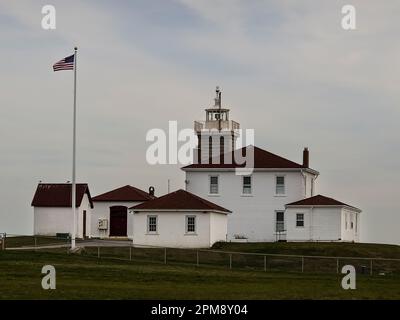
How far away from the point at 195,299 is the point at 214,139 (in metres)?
48.2

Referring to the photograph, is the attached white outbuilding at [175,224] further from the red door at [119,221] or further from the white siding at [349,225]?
the red door at [119,221]

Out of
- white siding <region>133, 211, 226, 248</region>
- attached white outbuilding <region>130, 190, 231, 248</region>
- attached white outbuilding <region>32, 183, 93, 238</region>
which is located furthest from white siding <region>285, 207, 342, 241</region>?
attached white outbuilding <region>32, 183, 93, 238</region>

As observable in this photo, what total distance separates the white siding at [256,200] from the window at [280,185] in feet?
0.74

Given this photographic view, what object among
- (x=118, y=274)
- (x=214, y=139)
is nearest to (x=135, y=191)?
(x=214, y=139)

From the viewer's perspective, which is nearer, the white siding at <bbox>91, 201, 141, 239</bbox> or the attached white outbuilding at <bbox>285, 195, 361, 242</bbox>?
the attached white outbuilding at <bbox>285, 195, 361, 242</bbox>

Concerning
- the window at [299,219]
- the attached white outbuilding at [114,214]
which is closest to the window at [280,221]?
the window at [299,219]

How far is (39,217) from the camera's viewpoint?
7019cm

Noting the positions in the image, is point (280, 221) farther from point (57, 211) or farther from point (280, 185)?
point (57, 211)

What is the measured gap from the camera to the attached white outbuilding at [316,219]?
6612cm

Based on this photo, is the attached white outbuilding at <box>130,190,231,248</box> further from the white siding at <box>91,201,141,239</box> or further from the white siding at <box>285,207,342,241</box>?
the white siding at <box>91,201,141,239</box>

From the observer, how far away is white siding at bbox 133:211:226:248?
198ft

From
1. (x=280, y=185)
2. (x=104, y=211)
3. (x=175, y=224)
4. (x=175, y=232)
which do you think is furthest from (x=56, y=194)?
(x=280, y=185)

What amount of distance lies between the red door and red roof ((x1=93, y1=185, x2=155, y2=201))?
79cm
